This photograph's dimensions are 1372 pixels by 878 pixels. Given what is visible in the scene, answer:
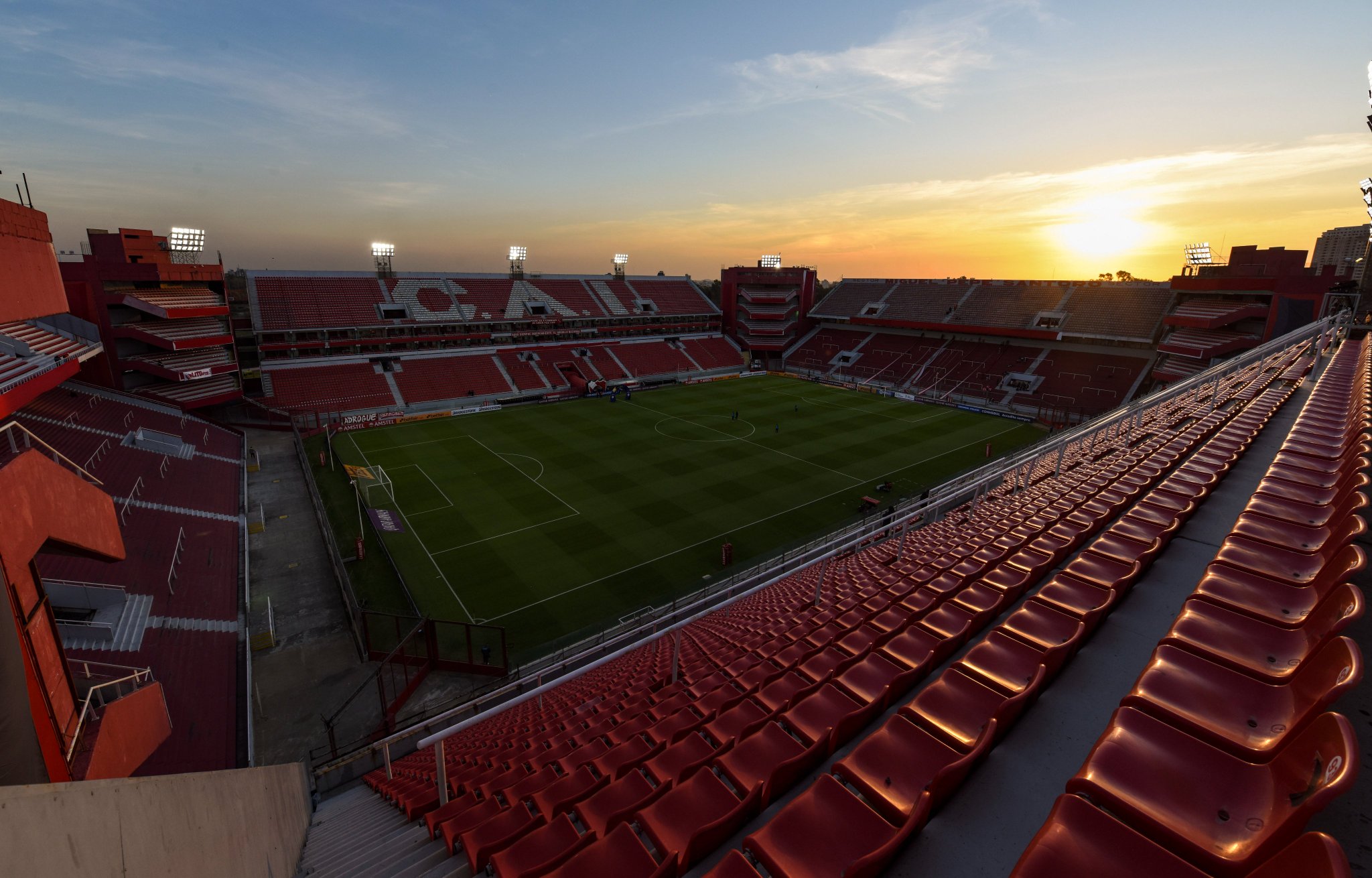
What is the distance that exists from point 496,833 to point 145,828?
229 centimetres

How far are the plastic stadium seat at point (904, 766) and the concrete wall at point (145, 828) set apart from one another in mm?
3965

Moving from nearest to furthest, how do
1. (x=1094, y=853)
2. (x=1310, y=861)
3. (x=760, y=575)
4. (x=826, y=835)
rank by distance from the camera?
(x=1310, y=861)
(x=1094, y=853)
(x=826, y=835)
(x=760, y=575)

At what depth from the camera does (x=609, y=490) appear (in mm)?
27188

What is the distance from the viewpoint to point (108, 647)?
12461 millimetres

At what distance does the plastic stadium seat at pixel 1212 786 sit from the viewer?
80.4 inches

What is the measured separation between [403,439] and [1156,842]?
122 ft

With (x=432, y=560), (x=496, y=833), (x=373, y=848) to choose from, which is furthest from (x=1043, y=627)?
(x=432, y=560)

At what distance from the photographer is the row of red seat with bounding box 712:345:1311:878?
10.1 feet

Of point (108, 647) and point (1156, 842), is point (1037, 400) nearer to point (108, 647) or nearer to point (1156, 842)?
point (1156, 842)

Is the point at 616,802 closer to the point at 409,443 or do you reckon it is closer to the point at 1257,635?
the point at 1257,635

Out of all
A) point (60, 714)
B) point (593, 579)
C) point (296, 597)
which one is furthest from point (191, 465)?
point (60, 714)

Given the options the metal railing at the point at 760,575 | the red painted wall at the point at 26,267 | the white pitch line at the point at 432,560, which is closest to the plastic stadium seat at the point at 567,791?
the metal railing at the point at 760,575

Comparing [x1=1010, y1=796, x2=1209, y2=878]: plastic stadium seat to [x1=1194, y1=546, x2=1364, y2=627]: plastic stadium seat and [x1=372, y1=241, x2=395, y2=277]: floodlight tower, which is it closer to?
[x1=1194, y1=546, x2=1364, y2=627]: plastic stadium seat

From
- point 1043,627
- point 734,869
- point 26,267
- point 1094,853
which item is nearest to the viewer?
point 1094,853
